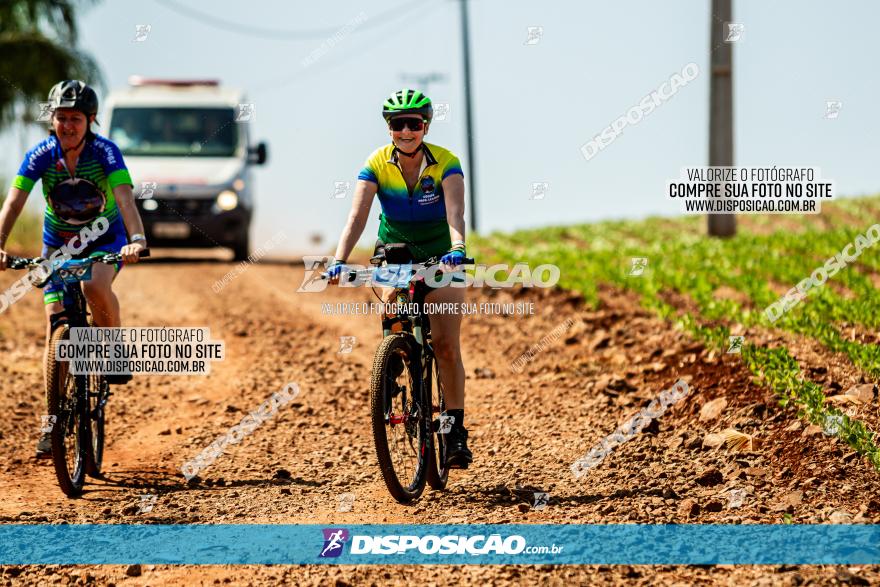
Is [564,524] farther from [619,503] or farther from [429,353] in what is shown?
A: [429,353]

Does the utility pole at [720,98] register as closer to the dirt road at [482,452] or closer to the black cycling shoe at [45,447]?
the dirt road at [482,452]

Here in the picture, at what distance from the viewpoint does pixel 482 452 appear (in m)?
8.05

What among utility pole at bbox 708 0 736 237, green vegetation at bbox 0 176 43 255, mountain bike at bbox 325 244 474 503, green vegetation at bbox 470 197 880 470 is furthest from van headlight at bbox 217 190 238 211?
mountain bike at bbox 325 244 474 503

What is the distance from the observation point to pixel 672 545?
18.3ft

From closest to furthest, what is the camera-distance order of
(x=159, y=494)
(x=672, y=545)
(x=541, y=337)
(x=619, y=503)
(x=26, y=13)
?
(x=672, y=545) < (x=619, y=503) < (x=159, y=494) < (x=541, y=337) < (x=26, y=13)

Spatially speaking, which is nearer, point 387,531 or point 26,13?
point 387,531

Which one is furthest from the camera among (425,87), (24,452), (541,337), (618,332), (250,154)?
(425,87)

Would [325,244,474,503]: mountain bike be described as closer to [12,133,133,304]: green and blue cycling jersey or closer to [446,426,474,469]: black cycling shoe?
[446,426,474,469]: black cycling shoe

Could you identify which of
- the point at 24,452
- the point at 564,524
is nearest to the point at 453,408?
the point at 564,524

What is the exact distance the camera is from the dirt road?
5934 mm

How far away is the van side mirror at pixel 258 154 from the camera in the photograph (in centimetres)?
1972

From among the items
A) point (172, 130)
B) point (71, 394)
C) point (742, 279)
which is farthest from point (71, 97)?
point (172, 130)

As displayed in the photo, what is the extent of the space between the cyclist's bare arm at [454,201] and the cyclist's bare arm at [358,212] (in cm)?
44

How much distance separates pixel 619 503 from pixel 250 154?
48.2 ft
